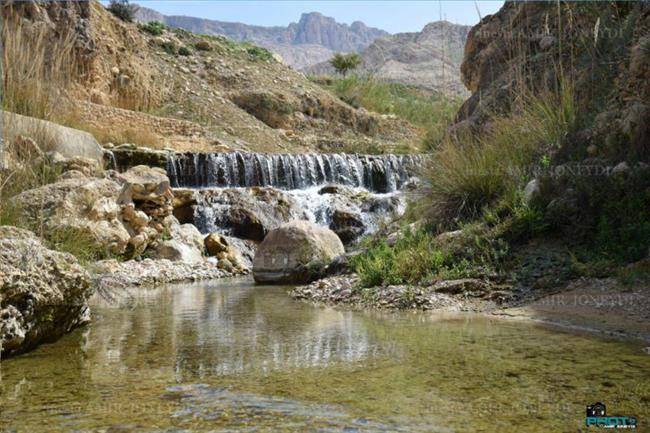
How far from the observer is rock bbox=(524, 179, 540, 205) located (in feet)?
22.1

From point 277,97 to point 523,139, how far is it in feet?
64.3

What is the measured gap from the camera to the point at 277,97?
26.4 metres

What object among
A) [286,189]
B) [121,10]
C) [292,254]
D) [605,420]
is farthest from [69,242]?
[121,10]

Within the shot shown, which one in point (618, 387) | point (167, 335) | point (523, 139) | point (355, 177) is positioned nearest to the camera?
point (618, 387)

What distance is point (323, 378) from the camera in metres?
3.27

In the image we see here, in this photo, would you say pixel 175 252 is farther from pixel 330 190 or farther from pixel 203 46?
pixel 203 46

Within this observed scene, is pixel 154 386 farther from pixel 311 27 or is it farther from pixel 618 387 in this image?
pixel 311 27

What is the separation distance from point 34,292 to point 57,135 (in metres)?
7.72

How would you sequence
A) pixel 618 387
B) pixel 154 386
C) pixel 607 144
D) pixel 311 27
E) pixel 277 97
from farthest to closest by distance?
pixel 311 27 < pixel 277 97 < pixel 607 144 < pixel 154 386 < pixel 618 387

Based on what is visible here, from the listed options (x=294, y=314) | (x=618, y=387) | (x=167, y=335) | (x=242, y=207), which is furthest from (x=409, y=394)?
(x=242, y=207)

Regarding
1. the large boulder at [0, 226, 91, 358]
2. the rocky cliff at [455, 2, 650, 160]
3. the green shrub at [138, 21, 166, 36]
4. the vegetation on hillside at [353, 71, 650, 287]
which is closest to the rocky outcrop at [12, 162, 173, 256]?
the large boulder at [0, 226, 91, 358]

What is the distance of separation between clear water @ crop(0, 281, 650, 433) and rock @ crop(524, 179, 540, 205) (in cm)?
212

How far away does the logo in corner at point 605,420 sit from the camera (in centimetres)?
247

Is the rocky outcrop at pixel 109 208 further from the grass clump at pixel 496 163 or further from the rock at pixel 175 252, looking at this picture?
the grass clump at pixel 496 163
